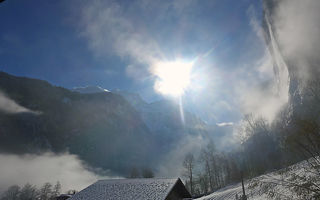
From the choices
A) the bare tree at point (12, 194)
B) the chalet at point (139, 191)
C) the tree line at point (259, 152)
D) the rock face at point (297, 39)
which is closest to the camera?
the chalet at point (139, 191)

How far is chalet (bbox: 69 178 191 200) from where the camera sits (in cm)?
2630

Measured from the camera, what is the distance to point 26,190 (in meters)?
125

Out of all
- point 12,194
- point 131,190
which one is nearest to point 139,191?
point 131,190

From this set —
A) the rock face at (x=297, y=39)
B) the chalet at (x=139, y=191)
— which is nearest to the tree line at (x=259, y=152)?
the rock face at (x=297, y=39)

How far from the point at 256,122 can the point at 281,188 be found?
483 ft

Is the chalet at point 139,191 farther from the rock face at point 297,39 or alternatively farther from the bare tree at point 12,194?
the bare tree at point 12,194

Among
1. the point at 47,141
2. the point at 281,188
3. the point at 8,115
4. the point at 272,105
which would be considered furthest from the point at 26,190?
the point at 272,105

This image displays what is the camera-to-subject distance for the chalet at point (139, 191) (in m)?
26.3

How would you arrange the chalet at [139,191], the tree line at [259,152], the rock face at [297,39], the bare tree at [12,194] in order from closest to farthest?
the chalet at [139,191] < the tree line at [259,152] < the rock face at [297,39] < the bare tree at [12,194]

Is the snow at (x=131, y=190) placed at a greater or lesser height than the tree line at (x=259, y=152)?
lesser

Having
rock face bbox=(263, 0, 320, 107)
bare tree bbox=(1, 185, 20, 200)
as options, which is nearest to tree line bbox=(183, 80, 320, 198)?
rock face bbox=(263, 0, 320, 107)

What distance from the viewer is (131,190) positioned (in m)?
29.2

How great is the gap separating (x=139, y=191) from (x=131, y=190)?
5.68ft

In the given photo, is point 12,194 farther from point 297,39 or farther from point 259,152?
point 297,39
